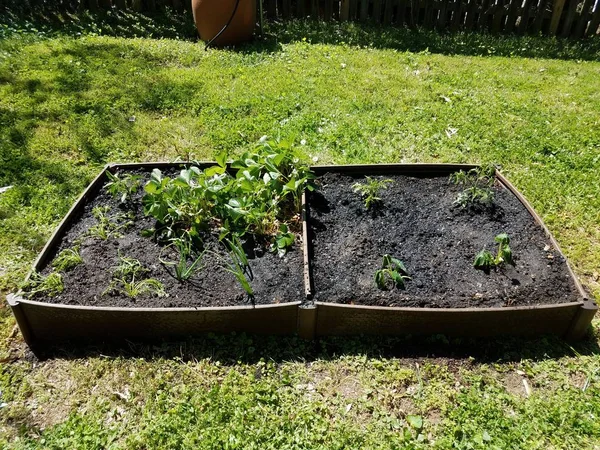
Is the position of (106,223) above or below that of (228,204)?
below

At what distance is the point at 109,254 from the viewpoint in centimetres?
340

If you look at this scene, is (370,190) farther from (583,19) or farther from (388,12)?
(583,19)

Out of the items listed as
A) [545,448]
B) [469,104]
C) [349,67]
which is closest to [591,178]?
[469,104]

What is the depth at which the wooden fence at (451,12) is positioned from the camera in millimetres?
7980

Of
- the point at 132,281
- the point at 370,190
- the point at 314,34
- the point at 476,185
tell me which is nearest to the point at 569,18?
the point at 314,34

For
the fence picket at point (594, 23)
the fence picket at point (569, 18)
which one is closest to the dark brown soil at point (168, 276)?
the fence picket at point (569, 18)

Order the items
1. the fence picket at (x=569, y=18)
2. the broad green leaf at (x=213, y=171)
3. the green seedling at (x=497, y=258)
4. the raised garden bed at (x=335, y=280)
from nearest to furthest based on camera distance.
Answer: the raised garden bed at (x=335, y=280) → the green seedling at (x=497, y=258) → the broad green leaf at (x=213, y=171) → the fence picket at (x=569, y=18)

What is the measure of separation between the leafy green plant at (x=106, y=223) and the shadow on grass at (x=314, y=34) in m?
4.11

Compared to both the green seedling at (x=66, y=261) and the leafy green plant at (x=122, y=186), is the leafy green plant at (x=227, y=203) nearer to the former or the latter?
the leafy green plant at (x=122, y=186)

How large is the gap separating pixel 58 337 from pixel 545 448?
2844mm

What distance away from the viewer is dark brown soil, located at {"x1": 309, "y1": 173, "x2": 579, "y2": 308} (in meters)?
3.16

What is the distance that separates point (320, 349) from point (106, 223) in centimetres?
181

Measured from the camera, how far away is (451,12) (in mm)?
8188

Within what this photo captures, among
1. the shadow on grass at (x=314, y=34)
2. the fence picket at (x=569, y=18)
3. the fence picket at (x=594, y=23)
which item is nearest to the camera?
the shadow on grass at (x=314, y=34)
